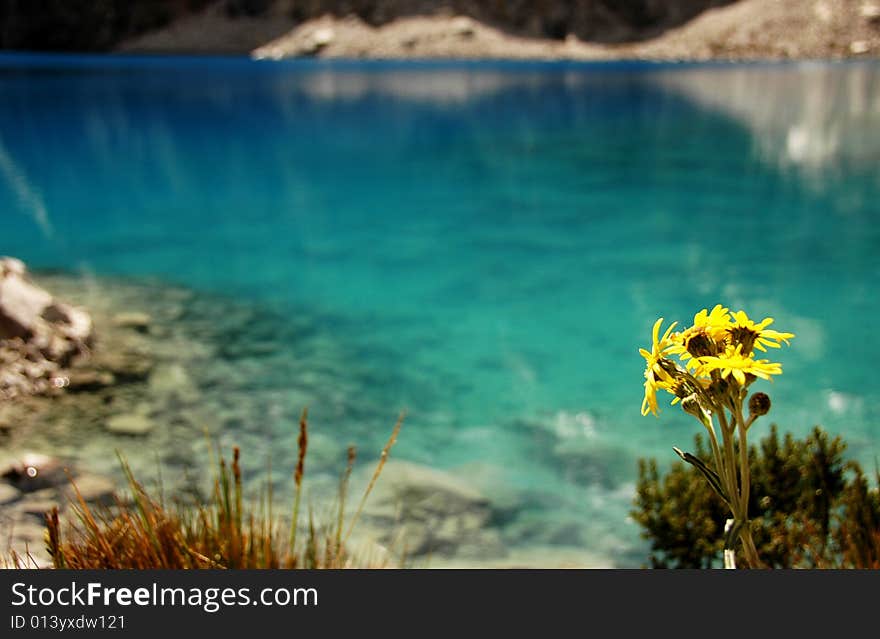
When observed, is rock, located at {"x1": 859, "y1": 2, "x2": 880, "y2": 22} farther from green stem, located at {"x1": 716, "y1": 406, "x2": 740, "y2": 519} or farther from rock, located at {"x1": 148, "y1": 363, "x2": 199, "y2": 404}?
green stem, located at {"x1": 716, "y1": 406, "x2": 740, "y2": 519}

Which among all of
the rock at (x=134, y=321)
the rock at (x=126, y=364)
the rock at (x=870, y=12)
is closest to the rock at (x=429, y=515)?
the rock at (x=126, y=364)

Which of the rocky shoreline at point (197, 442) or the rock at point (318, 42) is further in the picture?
the rock at point (318, 42)

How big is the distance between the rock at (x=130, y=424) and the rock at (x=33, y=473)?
103 centimetres

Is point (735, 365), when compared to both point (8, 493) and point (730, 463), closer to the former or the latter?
point (730, 463)

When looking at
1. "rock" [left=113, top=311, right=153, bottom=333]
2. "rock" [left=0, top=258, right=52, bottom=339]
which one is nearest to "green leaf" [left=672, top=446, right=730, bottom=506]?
"rock" [left=0, top=258, right=52, bottom=339]

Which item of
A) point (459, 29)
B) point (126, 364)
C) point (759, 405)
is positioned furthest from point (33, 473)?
point (459, 29)

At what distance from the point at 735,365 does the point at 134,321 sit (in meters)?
9.34

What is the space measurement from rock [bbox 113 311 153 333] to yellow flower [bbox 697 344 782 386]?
8823 millimetres

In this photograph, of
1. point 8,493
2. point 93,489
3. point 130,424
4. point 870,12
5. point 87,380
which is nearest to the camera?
point 8,493

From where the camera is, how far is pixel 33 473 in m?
5.96

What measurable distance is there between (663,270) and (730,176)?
31.0 feet

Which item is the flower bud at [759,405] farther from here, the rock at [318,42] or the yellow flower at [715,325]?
the rock at [318,42]

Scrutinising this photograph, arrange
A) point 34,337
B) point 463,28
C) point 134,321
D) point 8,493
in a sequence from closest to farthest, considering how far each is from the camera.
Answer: point 8,493 → point 34,337 → point 134,321 → point 463,28

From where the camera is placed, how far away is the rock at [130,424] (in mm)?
7180
